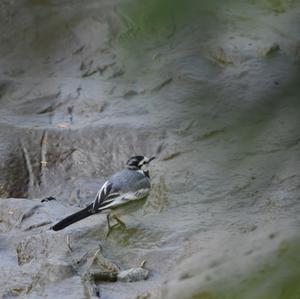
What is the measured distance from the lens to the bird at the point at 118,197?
670 cm

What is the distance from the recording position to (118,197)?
6.77m

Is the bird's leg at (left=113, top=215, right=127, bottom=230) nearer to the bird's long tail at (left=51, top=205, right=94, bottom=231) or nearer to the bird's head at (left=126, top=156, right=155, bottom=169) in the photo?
the bird's long tail at (left=51, top=205, right=94, bottom=231)

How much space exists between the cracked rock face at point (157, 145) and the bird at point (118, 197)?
115mm

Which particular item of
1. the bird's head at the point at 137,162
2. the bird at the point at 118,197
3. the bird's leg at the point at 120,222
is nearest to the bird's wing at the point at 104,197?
the bird at the point at 118,197

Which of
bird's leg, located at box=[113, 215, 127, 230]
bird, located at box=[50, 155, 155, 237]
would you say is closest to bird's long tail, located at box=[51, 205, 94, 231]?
bird, located at box=[50, 155, 155, 237]

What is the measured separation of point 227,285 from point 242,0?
0.82 meters

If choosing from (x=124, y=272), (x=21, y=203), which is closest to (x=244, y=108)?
(x=124, y=272)

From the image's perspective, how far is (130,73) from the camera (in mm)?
3342

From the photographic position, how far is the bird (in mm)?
6703

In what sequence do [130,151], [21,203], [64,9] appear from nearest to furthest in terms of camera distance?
1. [21,203]
2. [130,151]
3. [64,9]

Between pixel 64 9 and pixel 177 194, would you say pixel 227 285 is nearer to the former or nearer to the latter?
pixel 177 194

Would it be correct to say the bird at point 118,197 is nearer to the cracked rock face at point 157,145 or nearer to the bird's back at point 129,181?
the bird's back at point 129,181

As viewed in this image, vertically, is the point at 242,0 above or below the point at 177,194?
above

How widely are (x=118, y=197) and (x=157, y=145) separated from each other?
1237 mm
